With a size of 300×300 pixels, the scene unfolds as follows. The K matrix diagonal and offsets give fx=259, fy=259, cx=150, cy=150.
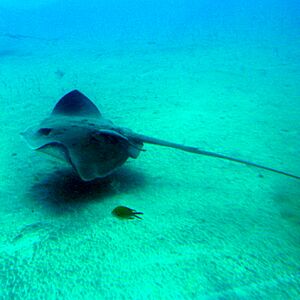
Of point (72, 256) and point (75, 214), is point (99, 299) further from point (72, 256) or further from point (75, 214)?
point (75, 214)

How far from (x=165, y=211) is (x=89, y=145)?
3.50ft

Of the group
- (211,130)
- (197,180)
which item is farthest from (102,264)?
(211,130)

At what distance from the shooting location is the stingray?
8.50 feet

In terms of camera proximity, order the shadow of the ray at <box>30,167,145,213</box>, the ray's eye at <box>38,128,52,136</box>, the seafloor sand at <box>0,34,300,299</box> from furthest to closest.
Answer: the ray's eye at <box>38,128,52,136</box> → the shadow of the ray at <box>30,167,145,213</box> → the seafloor sand at <box>0,34,300,299</box>

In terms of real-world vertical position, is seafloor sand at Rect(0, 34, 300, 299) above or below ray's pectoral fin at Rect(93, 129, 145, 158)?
below

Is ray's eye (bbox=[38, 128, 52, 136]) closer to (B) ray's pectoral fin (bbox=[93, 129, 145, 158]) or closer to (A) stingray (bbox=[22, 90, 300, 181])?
(A) stingray (bbox=[22, 90, 300, 181])

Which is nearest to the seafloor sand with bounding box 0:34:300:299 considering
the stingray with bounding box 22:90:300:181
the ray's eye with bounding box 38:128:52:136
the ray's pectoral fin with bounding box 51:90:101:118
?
the stingray with bounding box 22:90:300:181

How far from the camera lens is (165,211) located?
2.66 metres

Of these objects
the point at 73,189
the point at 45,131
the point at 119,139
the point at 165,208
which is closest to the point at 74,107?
the point at 45,131

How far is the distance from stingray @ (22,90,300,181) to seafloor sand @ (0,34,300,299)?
395 millimetres

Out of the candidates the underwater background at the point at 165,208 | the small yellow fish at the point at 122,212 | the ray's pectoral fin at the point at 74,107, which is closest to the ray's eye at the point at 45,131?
the underwater background at the point at 165,208

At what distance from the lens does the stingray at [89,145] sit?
259cm

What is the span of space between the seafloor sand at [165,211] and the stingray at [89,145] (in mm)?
395

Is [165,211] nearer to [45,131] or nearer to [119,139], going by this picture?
[119,139]
